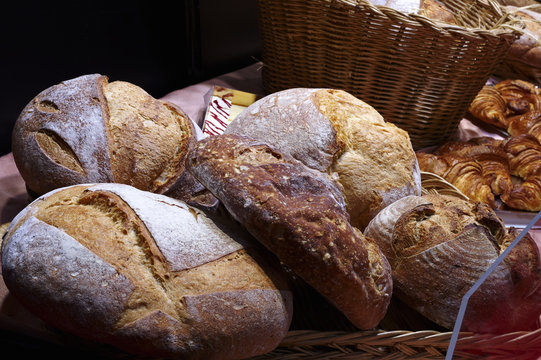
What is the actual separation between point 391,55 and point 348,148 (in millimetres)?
663

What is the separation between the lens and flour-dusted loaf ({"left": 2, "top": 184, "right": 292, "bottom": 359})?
877 millimetres

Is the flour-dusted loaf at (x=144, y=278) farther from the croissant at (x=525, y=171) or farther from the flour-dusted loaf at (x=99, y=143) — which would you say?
the croissant at (x=525, y=171)

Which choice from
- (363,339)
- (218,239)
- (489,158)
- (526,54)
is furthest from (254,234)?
(526,54)

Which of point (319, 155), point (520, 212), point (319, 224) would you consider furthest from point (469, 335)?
point (520, 212)

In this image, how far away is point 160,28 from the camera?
219 centimetres

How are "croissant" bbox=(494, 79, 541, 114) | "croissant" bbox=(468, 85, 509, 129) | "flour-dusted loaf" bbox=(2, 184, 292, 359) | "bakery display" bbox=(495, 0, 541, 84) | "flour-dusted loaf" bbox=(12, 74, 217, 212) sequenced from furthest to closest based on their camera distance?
"bakery display" bbox=(495, 0, 541, 84), "croissant" bbox=(494, 79, 541, 114), "croissant" bbox=(468, 85, 509, 129), "flour-dusted loaf" bbox=(12, 74, 217, 212), "flour-dusted loaf" bbox=(2, 184, 292, 359)

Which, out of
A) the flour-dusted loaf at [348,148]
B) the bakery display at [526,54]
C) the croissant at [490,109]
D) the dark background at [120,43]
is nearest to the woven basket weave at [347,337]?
the flour-dusted loaf at [348,148]

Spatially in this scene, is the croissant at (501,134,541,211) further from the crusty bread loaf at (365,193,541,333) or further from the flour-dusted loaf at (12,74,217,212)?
the flour-dusted loaf at (12,74,217,212)

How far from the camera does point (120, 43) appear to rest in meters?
2.00

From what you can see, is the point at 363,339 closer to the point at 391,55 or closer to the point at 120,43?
the point at 391,55

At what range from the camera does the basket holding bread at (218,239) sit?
0.88 meters

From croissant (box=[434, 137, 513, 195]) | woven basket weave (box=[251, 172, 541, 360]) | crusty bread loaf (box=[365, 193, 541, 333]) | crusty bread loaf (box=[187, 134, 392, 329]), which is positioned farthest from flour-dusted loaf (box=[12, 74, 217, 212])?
croissant (box=[434, 137, 513, 195])

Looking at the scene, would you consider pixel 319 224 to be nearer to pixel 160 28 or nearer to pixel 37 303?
pixel 37 303

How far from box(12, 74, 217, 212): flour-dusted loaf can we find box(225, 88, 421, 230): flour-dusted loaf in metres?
0.28
